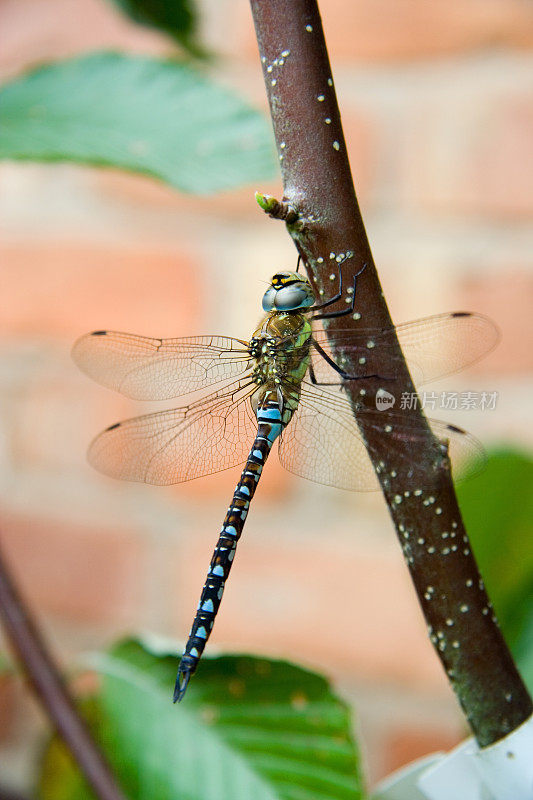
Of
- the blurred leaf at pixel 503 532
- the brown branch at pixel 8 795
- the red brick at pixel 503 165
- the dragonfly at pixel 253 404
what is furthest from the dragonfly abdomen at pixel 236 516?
the red brick at pixel 503 165

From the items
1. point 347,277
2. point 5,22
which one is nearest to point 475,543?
point 347,277

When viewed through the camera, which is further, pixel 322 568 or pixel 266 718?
pixel 322 568

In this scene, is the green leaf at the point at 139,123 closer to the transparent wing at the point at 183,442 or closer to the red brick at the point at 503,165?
the transparent wing at the point at 183,442

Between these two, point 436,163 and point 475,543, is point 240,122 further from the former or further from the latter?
point 436,163

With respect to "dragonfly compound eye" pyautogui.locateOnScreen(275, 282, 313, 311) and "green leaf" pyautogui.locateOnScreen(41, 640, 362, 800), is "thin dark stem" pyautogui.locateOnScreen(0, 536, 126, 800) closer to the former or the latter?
"green leaf" pyautogui.locateOnScreen(41, 640, 362, 800)

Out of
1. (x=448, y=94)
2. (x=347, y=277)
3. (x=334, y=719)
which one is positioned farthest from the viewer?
(x=448, y=94)

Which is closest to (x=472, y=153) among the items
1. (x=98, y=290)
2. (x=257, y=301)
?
(x=257, y=301)

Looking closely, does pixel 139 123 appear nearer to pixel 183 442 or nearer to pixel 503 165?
pixel 183 442
